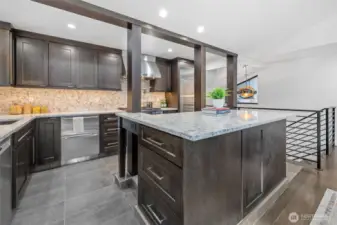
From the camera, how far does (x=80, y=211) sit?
1764 mm

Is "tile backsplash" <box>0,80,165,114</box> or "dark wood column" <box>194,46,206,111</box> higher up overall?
"dark wood column" <box>194,46,206,111</box>

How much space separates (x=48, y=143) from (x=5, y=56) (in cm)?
152

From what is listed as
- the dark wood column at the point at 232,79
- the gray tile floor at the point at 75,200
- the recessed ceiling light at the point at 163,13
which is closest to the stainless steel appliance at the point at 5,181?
the gray tile floor at the point at 75,200

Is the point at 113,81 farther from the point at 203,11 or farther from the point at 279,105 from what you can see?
the point at 279,105

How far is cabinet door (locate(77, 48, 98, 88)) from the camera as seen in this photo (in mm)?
3525

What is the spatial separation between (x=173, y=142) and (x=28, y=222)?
1.68m

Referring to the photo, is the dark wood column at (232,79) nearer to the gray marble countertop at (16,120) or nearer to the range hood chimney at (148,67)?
the range hood chimney at (148,67)

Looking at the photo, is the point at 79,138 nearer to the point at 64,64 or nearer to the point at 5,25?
the point at 64,64

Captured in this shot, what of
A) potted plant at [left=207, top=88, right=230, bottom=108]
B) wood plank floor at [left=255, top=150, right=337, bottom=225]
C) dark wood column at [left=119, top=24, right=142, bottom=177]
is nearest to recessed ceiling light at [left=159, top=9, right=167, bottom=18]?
dark wood column at [left=119, top=24, right=142, bottom=177]

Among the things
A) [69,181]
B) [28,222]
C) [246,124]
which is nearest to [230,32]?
[246,124]

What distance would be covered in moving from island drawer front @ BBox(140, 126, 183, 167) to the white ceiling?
173cm

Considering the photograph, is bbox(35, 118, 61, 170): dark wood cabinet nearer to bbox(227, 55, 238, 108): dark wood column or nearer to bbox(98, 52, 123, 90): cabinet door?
bbox(98, 52, 123, 90): cabinet door

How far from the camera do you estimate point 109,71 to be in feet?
12.8

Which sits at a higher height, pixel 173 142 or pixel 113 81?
pixel 113 81
